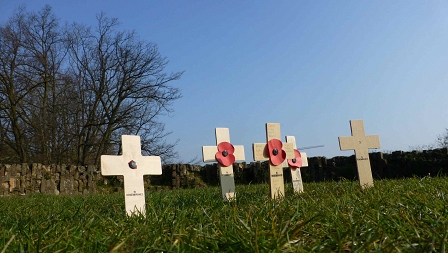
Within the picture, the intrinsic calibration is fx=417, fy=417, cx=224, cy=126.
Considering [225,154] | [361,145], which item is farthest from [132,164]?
[361,145]

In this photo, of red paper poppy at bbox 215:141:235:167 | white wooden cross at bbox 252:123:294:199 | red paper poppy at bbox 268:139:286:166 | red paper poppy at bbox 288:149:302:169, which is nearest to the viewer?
white wooden cross at bbox 252:123:294:199

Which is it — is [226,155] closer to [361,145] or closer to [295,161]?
[295,161]

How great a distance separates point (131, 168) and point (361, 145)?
290 cm

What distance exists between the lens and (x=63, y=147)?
17.9 m

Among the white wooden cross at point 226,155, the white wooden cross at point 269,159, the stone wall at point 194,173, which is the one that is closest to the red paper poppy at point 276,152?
the white wooden cross at point 269,159

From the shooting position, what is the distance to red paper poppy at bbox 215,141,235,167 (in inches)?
214

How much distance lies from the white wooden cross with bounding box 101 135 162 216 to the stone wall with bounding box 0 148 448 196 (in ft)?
22.5

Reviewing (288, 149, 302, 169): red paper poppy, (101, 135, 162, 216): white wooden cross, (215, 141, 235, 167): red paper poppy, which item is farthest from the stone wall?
(101, 135, 162, 216): white wooden cross

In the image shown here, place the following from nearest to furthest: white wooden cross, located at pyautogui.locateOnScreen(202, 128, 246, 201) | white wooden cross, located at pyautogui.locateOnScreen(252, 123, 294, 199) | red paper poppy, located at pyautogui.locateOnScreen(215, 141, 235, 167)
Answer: white wooden cross, located at pyautogui.locateOnScreen(252, 123, 294, 199) < white wooden cross, located at pyautogui.locateOnScreen(202, 128, 246, 201) < red paper poppy, located at pyautogui.locateOnScreen(215, 141, 235, 167)

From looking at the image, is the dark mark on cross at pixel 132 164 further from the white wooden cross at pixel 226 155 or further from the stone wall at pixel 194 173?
the stone wall at pixel 194 173

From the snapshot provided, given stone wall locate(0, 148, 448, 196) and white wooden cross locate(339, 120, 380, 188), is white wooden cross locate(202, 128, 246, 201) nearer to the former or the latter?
white wooden cross locate(339, 120, 380, 188)

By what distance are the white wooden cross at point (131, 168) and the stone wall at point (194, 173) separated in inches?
270

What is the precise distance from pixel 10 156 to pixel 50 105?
8.99 feet

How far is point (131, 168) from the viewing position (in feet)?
13.2
